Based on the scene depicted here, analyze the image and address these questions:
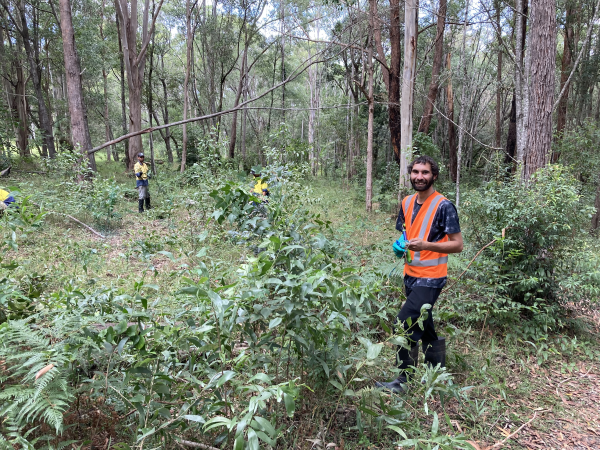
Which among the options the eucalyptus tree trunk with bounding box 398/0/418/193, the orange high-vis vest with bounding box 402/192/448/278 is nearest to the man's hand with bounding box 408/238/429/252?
the orange high-vis vest with bounding box 402/192/448/278

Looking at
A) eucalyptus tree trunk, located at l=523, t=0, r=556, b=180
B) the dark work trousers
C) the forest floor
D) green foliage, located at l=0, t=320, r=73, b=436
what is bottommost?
the forest floor

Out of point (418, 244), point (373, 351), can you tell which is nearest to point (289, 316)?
point (373, 351)

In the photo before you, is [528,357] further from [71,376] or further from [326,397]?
[71,376]

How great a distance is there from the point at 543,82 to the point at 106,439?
6218mm

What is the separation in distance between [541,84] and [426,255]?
12.6 ft

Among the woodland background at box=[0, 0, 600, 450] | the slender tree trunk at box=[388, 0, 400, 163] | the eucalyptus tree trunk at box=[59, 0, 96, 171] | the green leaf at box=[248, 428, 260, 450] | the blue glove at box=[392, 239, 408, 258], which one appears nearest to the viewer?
the green leaf at box=[248, 428, 260, 450]

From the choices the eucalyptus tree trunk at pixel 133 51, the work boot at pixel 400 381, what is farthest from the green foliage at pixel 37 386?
the eucalyptus tree trunk at pixel 133 51

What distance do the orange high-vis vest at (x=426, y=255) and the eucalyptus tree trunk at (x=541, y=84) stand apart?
9.74ft

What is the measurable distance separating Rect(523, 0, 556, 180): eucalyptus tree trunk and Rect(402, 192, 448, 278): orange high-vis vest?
2.97 metres

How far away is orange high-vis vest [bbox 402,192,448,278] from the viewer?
2697 mm

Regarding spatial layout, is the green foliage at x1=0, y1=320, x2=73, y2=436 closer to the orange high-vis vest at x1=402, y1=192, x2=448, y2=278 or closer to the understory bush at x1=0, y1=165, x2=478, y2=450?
the understory bush at x1=0, y1=165, x2=478, y2=450

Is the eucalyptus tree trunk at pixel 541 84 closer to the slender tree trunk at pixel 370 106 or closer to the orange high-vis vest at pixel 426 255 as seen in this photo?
the orange high-vis vest at pixel 426 255

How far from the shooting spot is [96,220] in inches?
280

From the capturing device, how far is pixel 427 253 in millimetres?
2725
